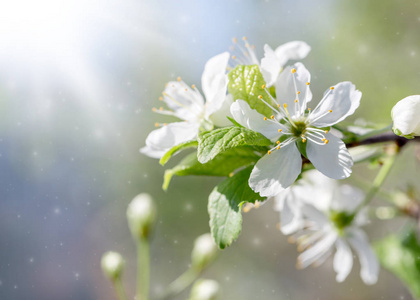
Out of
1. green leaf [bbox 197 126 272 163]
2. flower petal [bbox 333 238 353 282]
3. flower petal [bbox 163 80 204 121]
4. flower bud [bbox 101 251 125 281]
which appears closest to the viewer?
green leaf [bbox 197 126 272 163]

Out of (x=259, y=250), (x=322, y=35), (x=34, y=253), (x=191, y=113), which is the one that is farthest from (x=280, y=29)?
(x=191, y=113)

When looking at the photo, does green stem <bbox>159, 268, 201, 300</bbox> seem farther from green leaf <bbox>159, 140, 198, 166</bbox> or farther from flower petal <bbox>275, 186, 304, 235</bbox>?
green leaf <bbox>159, 140, 198, 166</bbox>

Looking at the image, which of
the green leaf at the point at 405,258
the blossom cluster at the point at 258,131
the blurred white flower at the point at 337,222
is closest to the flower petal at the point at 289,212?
the blurred white flower at the point at 337,222

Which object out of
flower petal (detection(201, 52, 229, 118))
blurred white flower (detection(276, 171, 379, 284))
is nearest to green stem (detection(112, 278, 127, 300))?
blurred white flower (detection(276, 171, 379, 284))

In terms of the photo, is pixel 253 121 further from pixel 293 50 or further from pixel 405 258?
pixel 405 258

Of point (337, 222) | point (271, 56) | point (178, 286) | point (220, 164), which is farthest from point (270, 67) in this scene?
point (178, 286)
